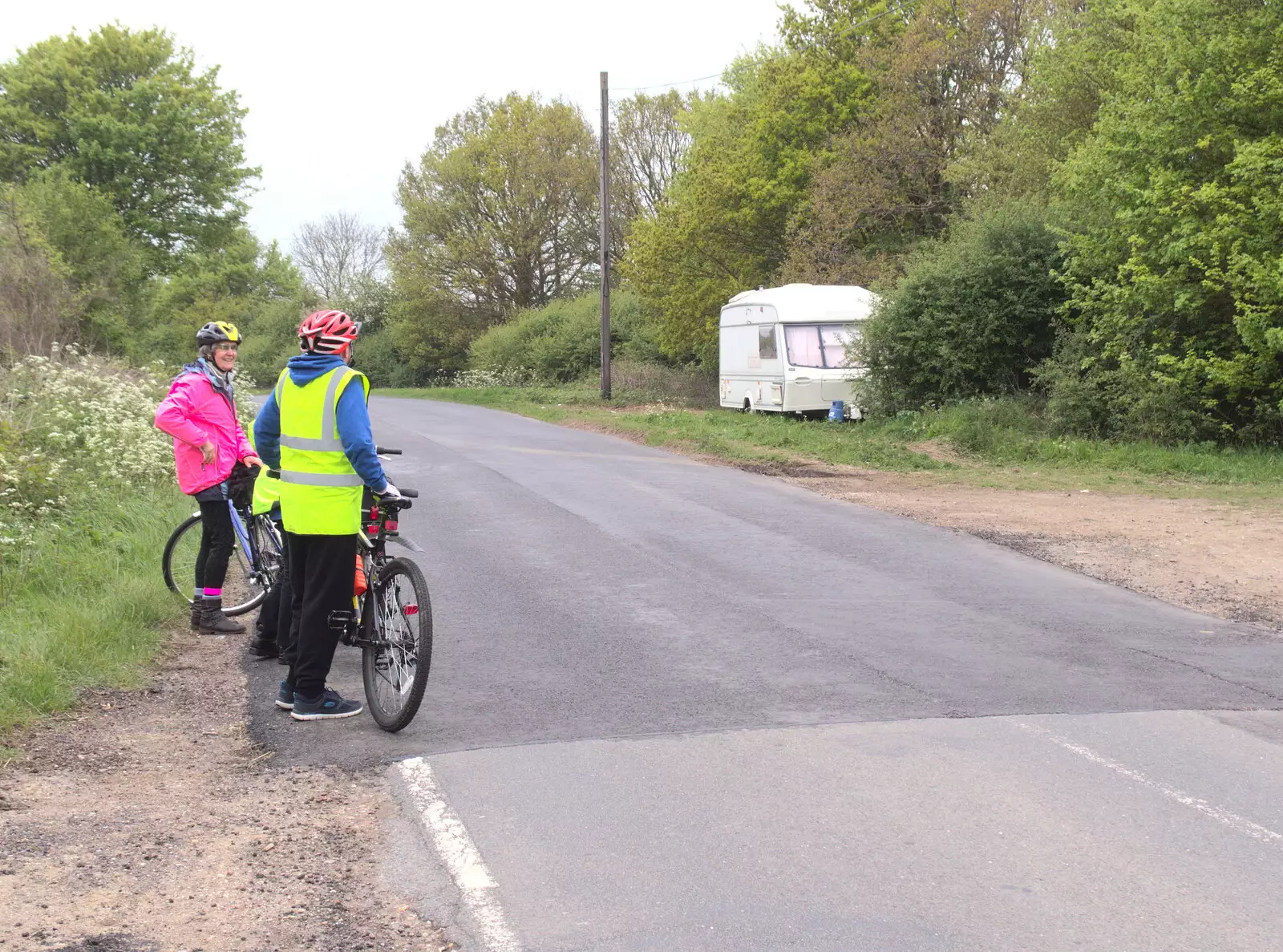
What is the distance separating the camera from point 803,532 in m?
12.0

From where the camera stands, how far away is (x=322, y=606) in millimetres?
5973

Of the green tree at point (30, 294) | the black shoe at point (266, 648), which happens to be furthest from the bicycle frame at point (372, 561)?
the green tree at point (30, 294)

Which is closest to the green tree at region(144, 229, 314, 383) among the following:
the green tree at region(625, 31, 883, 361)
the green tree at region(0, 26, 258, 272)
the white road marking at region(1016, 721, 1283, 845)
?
the green tree at region(0, 26, 258, 272)

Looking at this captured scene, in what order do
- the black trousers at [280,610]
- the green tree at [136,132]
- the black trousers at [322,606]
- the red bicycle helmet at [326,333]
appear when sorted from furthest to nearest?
the green tree at [136,132]
the black trousers at [280,610]
the black trousers at [322,606]
the red bicycle helmet at [326,333]

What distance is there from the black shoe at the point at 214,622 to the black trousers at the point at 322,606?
2086mm

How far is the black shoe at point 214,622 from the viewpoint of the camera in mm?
7902

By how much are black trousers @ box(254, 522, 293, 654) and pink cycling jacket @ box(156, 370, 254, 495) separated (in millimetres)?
788

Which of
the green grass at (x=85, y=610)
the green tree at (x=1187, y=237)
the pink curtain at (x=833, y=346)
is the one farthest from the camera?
the pink curtain at (x=833, y=346)

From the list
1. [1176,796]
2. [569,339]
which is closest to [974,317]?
[1176,796]

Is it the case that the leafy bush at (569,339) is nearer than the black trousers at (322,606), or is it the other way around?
the black trousers at (322,606)

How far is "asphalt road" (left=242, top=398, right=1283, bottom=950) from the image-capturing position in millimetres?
3912

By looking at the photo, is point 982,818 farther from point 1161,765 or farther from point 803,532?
point 803,532

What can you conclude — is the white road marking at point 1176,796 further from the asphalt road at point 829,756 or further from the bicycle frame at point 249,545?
the bicycle frame at point 249,545

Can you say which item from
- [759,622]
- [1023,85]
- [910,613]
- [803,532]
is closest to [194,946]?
[759,622]
